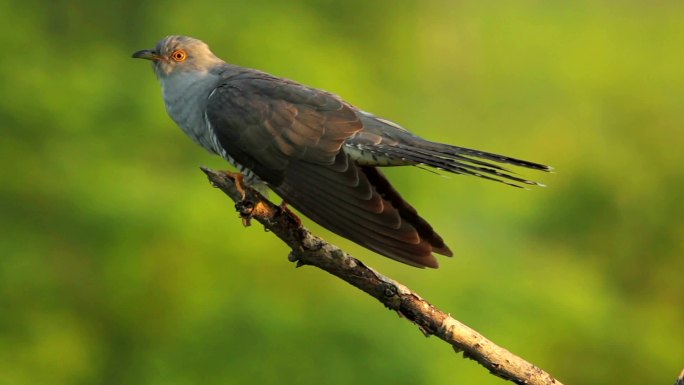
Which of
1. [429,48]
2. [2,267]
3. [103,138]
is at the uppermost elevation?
[429,48]

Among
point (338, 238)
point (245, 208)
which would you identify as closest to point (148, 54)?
point (245, 208)

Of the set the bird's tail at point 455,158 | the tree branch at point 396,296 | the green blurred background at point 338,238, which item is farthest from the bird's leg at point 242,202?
the green blurred background at point 338,238

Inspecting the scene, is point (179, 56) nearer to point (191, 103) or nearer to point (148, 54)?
point (148, 54)

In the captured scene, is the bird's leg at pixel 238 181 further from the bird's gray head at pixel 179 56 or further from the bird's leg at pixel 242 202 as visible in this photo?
the bird's gray head at pixel 179 56

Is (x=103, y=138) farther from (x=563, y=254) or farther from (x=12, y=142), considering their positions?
(x=563, y=254)

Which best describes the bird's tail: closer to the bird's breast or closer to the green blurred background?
the bird's breast

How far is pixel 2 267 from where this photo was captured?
7.04 metres

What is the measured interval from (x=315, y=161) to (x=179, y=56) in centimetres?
90

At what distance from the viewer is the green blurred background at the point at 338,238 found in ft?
21.6

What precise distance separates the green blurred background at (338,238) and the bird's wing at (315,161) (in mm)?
2919

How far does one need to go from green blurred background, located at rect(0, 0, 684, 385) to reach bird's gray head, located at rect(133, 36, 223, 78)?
2.70 metres

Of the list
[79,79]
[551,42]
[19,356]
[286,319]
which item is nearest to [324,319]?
[286,319]

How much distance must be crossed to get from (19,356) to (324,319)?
6.55 ft

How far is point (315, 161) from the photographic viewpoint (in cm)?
328
